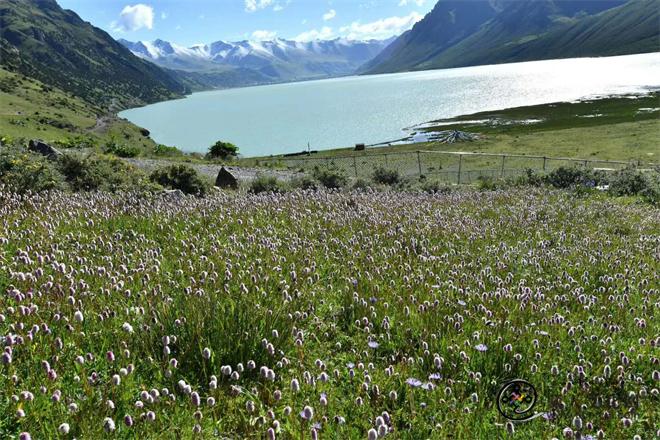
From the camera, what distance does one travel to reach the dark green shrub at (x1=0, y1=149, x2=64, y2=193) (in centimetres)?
1209

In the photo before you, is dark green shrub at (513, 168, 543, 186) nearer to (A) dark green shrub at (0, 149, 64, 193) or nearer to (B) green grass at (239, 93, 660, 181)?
(B) green grass at (239, 93, 660, 181)

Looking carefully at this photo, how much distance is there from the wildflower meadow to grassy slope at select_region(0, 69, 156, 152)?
93.9 metres

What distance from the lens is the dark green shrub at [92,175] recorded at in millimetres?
15195

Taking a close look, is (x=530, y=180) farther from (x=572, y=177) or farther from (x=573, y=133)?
(x=573, y=133)

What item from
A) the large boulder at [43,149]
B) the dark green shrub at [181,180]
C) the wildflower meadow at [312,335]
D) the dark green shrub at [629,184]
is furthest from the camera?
the dark green shrub at [629,184]

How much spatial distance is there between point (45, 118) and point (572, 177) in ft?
443

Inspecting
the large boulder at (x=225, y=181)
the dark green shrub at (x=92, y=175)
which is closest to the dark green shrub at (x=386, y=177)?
the large boulder at (x=225, y=181)

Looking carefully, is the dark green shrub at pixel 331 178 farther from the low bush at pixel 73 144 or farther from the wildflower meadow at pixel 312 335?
the low bush at pixel 73 144

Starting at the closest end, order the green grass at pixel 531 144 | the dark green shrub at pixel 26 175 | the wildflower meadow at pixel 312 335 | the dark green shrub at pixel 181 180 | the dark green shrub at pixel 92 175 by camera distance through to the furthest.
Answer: the wildflower meadow at pixel 312 335
the dark green shrub at pixel 26 175
the dark green shrub at pixel 92 175
the dark green shrub at pixel 181 180
the green grass at pixel 531 144

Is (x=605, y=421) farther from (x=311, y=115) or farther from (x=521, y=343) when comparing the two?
(x=311, y=115)

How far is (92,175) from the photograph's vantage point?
51.1 ft

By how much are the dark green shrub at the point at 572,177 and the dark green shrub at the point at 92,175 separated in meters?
20.1

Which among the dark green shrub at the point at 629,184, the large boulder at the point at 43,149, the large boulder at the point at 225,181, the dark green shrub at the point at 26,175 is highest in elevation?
the large boulder at the point at 43,149

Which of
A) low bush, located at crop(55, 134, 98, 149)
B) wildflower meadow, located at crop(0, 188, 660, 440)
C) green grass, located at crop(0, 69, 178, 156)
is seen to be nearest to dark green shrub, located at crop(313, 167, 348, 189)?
wildflower meadow, located at crop(0, 188, 660, 440)
